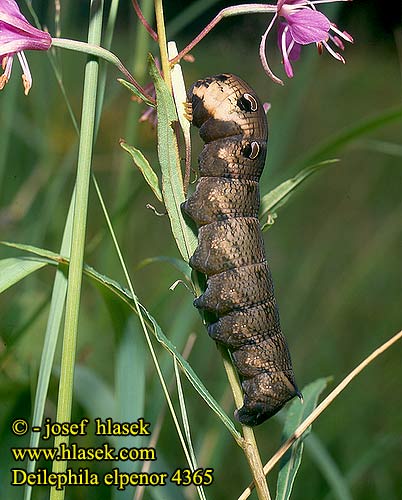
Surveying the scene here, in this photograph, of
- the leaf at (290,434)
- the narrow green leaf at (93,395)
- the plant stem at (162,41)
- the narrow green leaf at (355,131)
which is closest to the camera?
the plant stem at (162,41)

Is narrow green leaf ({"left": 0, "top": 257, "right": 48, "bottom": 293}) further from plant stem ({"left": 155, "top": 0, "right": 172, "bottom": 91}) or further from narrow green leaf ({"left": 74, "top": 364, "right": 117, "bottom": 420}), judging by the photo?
narrow green leaf ({"left": 74, "top": 364, "right": 117, "bottom": 420})

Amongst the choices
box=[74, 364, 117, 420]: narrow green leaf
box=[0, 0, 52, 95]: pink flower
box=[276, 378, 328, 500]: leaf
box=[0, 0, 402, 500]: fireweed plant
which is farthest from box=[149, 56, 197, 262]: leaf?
box=[74, 364, 117, 420]: narrow green leaf

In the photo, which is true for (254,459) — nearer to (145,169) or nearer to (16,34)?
(145,169)

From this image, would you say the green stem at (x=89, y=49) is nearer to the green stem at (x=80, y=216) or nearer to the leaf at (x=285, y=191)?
the green stem at (x=80, y=216)

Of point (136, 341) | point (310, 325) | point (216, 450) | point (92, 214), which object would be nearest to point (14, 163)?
point (92, 214)

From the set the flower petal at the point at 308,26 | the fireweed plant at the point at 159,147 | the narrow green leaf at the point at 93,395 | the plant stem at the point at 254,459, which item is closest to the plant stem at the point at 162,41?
the fireweed plant at the point at 159,147
